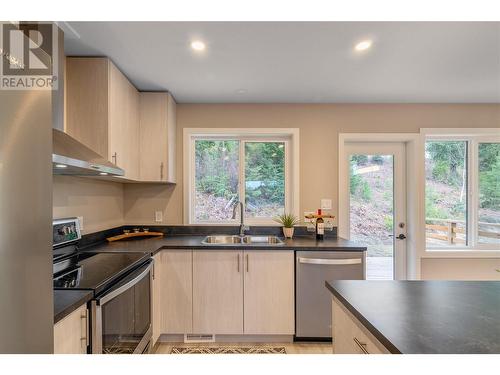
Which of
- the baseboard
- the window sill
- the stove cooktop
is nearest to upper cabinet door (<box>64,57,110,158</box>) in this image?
the stove cooktop

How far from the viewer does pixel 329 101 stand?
2807 mm

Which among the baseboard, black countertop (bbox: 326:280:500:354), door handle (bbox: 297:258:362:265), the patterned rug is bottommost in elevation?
the patterned rug

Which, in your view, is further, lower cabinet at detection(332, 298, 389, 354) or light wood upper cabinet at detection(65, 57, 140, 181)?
light wood upper cabinet at detection(65, 57, 140, 181)

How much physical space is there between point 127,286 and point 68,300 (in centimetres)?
43

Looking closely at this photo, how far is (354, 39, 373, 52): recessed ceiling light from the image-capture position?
168 cm

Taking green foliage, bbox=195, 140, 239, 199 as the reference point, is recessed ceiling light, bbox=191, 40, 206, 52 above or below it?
above

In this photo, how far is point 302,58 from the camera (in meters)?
1.88

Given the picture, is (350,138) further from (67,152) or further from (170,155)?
(67,152)

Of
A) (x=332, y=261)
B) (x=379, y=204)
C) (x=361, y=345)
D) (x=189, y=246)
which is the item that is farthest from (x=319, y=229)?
(x=361, y=345)

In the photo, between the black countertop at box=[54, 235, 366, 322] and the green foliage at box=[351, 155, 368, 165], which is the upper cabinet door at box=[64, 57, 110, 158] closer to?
the black countertop at box=[54, 235, 366, 322]

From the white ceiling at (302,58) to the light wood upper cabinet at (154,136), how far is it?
175mm

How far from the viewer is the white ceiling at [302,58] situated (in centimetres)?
155

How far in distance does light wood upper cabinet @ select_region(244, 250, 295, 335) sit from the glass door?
1.19m

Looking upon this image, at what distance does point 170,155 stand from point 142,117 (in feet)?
1.47
